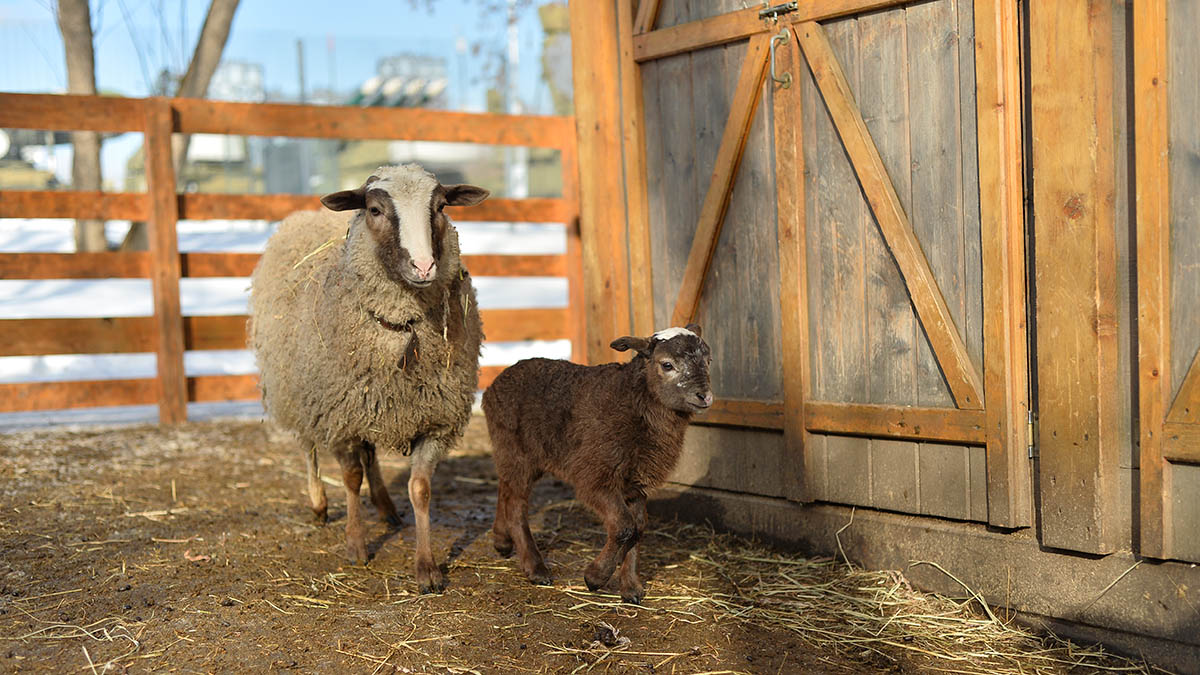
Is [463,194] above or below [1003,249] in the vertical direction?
above

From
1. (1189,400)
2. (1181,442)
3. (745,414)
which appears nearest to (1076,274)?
(1189,400)

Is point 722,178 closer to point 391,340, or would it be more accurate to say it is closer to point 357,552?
point 391,340

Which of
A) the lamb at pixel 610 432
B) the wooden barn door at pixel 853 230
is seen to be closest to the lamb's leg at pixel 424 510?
the lamb at pixel 610 432

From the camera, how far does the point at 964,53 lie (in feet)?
14.5

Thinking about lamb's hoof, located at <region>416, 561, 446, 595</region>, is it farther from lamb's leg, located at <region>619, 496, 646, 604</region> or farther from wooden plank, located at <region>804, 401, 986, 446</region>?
wooden plank, located at <region>804, 401, 986, 446</region>

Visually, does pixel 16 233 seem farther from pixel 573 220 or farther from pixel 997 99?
pixel 997 99

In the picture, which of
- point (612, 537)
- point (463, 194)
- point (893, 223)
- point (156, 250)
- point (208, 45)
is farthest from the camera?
point (208, 45)

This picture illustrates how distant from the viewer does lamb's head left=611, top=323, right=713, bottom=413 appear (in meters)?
4.25

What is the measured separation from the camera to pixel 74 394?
337 inches

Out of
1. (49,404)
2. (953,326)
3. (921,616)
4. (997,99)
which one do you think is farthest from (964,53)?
(49,404)

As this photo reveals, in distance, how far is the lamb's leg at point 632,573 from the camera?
455 centimetres

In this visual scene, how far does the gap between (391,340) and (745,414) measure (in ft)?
6.56

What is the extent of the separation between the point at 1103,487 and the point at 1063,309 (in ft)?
2.43

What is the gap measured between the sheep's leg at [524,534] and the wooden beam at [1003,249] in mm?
2150
